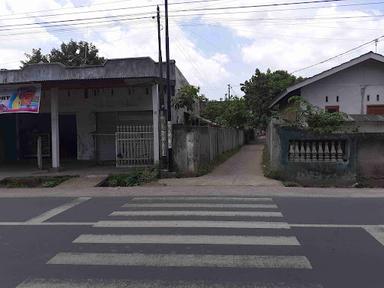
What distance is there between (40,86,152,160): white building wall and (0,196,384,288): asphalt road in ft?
34.4

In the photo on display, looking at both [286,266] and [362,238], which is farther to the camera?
[362,238]

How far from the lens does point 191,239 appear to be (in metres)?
7.79

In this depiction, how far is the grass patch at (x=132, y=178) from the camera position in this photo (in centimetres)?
1634

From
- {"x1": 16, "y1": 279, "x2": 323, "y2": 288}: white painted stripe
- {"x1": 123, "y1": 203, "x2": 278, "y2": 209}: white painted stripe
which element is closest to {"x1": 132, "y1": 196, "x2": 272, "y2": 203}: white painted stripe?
{"x1": 123, "y1": 203, "x2": 278, "y2": 209}: white painted stripe

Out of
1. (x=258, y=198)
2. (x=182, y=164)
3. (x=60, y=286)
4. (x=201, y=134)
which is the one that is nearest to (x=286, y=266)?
(x=60, y=286)

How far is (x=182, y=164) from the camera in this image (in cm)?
1748

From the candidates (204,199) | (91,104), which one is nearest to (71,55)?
(91,104)

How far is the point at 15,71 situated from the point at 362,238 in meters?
16.4

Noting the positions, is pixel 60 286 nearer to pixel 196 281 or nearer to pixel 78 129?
pixel 196 281

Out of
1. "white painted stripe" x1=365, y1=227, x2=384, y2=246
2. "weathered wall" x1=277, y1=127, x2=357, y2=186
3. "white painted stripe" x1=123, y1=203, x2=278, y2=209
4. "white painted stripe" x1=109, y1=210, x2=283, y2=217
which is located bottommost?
"white painted stripe" x1=365, y1=227, x2=384, y2=246

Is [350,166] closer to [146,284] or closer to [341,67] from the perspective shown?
[341,67]

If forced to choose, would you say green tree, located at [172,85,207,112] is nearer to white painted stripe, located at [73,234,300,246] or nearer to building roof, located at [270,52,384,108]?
building roof, located at [270,52,384,108]

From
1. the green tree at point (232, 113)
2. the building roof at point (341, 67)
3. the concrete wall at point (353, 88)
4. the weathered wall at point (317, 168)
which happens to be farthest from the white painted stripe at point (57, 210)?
the green tree at point (232, 113)

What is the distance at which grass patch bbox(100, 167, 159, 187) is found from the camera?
643 inches
